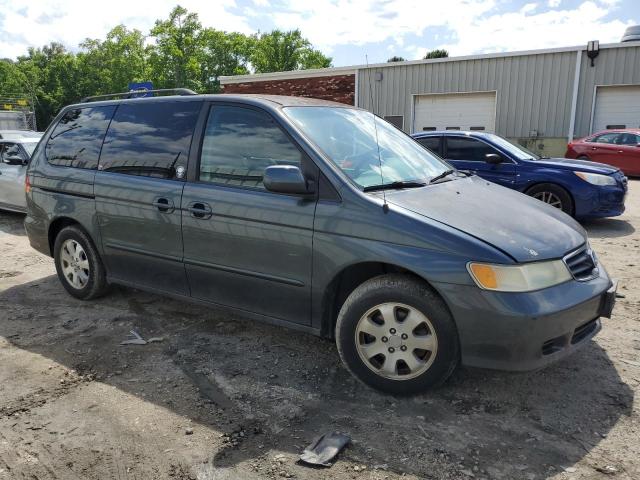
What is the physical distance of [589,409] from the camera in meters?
2.92

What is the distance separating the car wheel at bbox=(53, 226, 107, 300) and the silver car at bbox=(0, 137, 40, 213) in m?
4.33

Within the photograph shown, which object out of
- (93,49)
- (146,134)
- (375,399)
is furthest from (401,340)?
(93,49)

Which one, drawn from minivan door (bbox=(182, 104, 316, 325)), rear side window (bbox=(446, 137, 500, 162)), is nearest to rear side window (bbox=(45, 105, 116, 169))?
minivan door (bbox=(182, 104, 316, 325))

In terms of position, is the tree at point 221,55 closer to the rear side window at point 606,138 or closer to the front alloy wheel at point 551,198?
the rear side window at point 606,138

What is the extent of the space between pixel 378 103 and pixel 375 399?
20194 mm

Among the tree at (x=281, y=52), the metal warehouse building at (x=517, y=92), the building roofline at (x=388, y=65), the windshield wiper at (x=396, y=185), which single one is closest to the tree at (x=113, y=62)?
the tree at (x=281, y=52)

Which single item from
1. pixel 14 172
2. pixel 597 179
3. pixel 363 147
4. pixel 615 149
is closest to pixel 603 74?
pixel 615 149

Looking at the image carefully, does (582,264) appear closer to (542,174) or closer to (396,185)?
(396,185)

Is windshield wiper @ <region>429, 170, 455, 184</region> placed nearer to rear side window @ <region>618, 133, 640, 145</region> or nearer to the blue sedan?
the blue sedan

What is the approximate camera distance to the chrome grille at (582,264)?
2.96 metres

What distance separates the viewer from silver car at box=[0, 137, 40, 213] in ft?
28.1

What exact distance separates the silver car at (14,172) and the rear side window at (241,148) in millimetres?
6111

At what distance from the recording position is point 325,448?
2594 mm

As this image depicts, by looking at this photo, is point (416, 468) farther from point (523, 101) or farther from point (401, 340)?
point (523, 101)
